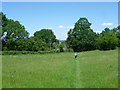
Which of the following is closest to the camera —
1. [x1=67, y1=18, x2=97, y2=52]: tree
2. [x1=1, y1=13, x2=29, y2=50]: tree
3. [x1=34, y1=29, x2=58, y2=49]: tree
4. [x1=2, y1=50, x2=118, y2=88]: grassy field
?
[x1=2, y1=50, x2=118, y2=88]: grassy field

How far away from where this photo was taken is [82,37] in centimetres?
7994

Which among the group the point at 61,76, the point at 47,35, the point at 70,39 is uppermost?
the point at 47,35

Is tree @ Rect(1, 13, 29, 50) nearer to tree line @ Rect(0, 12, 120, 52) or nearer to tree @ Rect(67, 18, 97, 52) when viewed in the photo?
tree line @ Rect(0, 12, 120, 52)

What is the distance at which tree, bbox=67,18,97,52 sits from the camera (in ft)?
260

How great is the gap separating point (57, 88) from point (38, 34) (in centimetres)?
10773

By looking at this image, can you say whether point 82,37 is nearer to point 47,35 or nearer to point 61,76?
point 47,35

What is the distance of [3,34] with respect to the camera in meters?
67.6

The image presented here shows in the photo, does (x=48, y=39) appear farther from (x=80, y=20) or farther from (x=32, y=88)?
(x=32, y=88)

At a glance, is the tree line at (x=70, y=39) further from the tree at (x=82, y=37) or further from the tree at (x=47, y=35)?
the tree at (x=47, y=35)

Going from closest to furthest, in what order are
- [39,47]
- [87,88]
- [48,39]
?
[87,88] < [39,47] < [48,39]

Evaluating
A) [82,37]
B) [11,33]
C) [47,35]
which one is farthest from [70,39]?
[47,35]

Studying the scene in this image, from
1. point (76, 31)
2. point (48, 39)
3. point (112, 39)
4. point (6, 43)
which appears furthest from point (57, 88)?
point (48, 39)

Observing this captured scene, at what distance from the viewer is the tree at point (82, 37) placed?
79.3 metres

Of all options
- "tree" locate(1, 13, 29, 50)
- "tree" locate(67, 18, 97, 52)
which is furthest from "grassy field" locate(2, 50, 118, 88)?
"tree" locate(67, 18, 97, 52)
